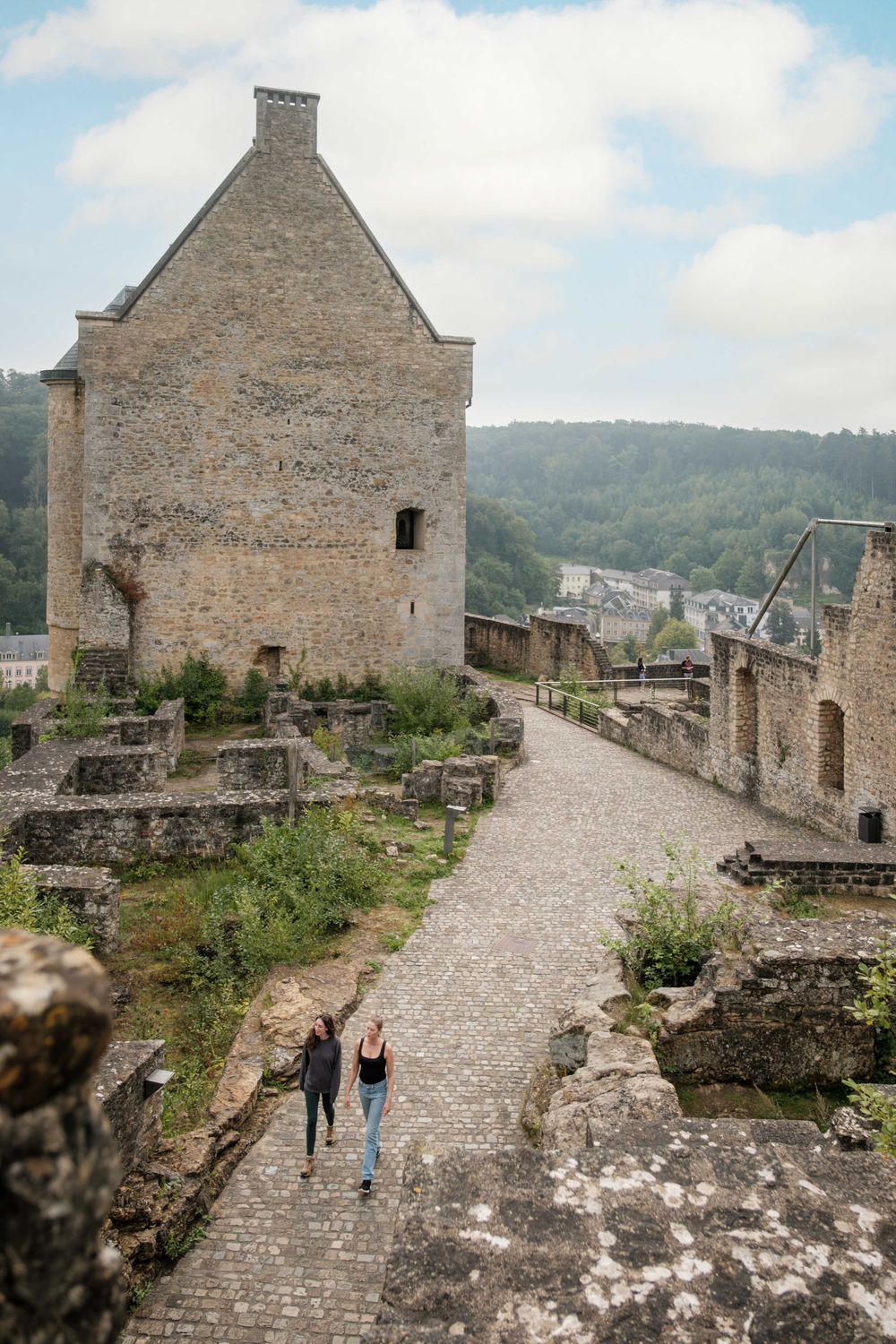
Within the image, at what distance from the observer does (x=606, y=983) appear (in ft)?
25.9

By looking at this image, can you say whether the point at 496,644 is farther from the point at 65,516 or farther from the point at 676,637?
the point at 676,637

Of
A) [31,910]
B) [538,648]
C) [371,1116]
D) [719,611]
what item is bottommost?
[371,1116]

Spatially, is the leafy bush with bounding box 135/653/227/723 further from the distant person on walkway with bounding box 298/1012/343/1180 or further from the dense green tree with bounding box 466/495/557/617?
the dense green tree with bounding box 466/495/557/617

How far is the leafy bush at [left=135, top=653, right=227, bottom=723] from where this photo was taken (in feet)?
63.5

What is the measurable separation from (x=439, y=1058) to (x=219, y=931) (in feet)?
8.22

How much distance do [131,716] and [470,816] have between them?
5921 millimetres

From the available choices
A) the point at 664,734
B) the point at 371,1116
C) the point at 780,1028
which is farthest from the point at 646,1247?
the point at 664,734

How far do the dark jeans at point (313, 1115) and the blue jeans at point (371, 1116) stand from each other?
212mm

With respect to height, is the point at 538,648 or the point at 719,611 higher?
the point at 719,611

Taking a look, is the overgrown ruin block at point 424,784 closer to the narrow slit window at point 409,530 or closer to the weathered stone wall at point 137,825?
the weathered stone wall at point 137,825

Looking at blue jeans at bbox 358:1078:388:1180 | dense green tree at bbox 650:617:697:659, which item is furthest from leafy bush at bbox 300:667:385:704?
dense green tree at bbox 650:617:697:659

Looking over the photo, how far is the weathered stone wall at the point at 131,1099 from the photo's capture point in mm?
5355

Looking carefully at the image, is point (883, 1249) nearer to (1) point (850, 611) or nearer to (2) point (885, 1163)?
(2) point (885, 1163)

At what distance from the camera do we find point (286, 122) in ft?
64.8
